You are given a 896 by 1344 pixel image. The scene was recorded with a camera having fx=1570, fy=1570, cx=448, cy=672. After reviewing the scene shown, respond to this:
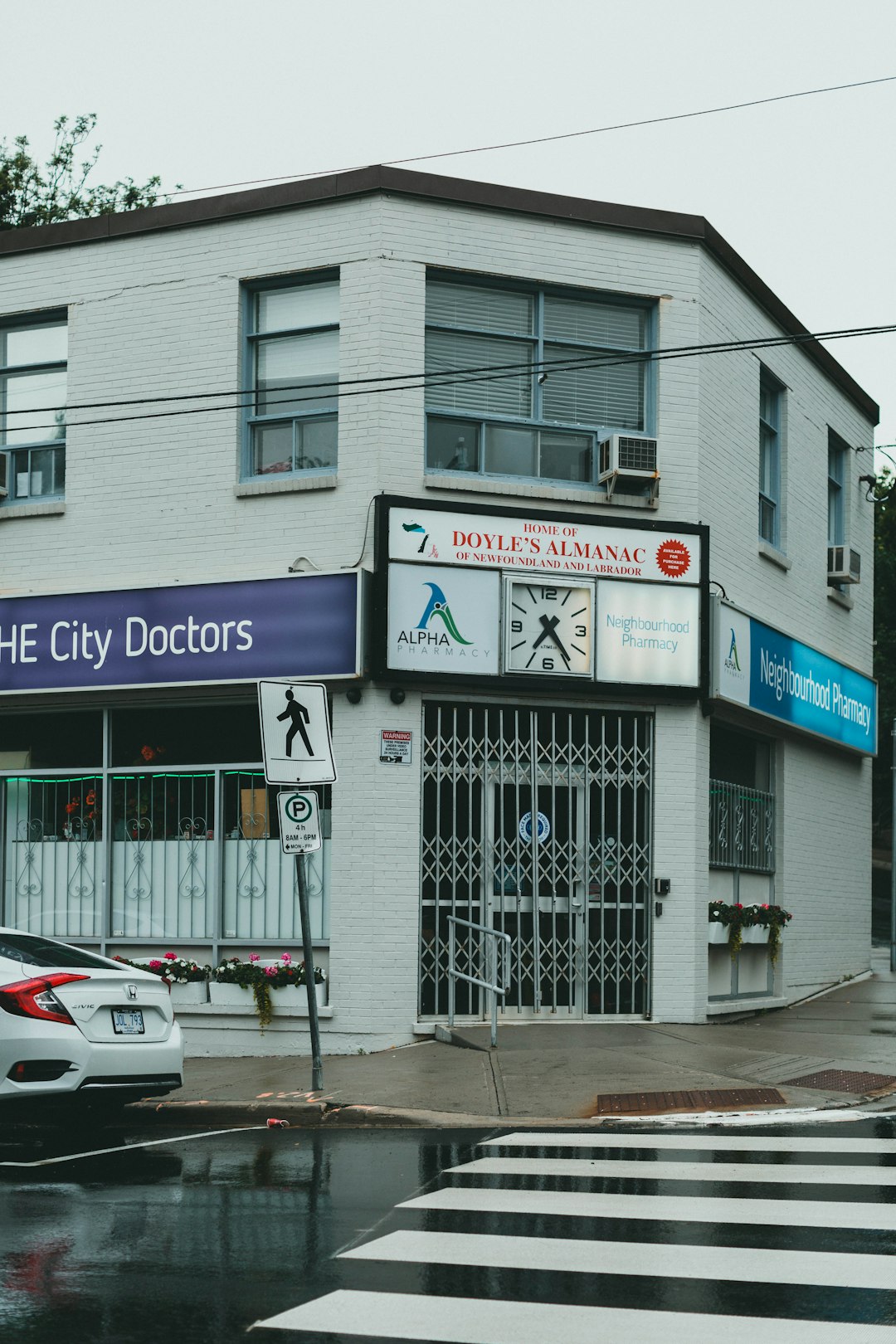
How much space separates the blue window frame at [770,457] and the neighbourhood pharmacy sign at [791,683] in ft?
4.46

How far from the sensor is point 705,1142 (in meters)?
9.79

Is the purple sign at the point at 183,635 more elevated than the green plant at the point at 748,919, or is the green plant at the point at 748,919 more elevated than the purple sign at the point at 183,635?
the purple sign at the point at 183,635

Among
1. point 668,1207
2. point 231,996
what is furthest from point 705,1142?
point 231,996

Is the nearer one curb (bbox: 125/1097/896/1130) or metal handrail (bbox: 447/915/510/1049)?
curb (bbox: 125/1097/896/1130)

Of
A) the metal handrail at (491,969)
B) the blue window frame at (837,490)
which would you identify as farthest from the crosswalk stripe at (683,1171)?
the blue window frame at (837,490)

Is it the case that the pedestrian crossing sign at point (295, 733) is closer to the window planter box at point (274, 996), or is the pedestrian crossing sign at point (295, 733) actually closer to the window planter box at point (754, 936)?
the window planter box at point (274, 996)

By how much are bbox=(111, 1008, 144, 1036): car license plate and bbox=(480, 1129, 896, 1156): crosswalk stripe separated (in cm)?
251

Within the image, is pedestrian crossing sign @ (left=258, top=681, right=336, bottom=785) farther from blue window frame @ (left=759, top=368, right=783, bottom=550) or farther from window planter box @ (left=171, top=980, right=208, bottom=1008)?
blue window frame @ (left=759, top=368, right=783, bottom=550)

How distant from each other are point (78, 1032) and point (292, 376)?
761 cm

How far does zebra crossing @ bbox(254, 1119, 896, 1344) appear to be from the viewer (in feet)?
18.9

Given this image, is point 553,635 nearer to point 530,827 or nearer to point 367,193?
point 530,827

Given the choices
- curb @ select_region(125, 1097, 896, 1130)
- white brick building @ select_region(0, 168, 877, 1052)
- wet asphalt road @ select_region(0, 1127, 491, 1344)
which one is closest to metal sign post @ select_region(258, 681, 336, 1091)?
curb @ select_region(125, 1097, 896, 1130)

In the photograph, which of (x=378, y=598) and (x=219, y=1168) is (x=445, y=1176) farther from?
(x=378, y=598)

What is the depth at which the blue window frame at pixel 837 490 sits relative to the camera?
2091 cm
